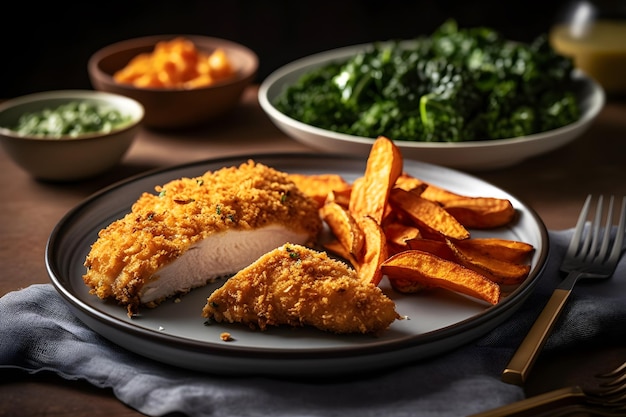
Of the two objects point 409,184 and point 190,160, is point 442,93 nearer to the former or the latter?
point 409,184

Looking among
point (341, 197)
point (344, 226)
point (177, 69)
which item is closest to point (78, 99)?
point (177, 69)

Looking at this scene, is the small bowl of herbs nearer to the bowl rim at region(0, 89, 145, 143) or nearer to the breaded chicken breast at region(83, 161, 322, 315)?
the bowl rim at region(0, 89, 145, 143)

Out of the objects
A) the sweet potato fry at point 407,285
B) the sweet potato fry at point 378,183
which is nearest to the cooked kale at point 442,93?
the sweet potato fry at point 378,183

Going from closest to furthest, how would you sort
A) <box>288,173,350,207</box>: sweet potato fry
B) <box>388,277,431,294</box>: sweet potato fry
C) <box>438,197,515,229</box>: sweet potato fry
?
<box>388,277,431,294</box>: sweet potato fry → <box>438,197,515,229</box>: sweet potato fry → <box>288,173,350,207</box>: sweet potato fry

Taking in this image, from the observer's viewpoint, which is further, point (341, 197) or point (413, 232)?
point (341, 197)

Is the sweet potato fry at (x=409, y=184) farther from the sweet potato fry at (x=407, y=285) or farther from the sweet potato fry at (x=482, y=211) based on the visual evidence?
the sweet potato fry at (x=407, y=285)

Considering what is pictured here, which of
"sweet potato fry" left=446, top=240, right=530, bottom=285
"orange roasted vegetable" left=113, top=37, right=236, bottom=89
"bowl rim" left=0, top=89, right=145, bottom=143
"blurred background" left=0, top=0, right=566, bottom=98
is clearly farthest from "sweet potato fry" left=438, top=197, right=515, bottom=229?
"blurred background" left=0, top=0, right=566, bottom=98

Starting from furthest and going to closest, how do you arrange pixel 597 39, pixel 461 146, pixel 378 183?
1. pixel 597 39
2. pixel 461 146
3. pixel 378 183
